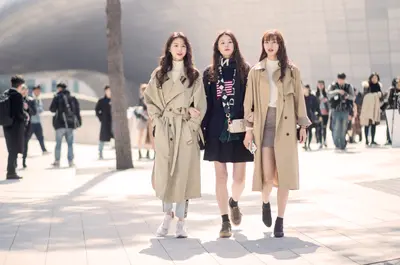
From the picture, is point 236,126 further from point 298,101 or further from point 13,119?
point 13,119

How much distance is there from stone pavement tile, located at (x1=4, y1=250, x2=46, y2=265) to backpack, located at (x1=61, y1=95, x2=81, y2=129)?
9147 millimetres

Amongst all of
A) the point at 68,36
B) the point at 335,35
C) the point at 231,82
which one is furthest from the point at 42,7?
the point at 231,82

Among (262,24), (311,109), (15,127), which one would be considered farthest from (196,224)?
(262,24)

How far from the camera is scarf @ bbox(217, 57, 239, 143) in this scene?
720 cm

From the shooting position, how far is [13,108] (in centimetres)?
1279

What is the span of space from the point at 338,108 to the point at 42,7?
16723mm

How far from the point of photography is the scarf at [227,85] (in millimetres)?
7199

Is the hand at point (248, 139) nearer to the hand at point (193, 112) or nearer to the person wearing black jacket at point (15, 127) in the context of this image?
the hand at point (193, 112)

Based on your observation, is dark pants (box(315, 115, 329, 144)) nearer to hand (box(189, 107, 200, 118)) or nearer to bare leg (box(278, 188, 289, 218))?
bare leg (box(278, 188, 289, 218))

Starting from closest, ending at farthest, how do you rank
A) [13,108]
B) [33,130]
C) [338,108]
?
[13,108]
[338,108]
[33,130]

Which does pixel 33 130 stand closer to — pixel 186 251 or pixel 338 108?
pixel 338 108

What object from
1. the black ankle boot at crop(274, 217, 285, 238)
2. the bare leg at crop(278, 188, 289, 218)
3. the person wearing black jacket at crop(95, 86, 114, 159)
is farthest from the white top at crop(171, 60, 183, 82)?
the person wearing black jacket at crop(95, 86, 114, 159)

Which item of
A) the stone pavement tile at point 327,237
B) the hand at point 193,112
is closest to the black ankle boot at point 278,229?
the stone pavement tile at point 327,237

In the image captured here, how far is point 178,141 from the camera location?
7055mm
